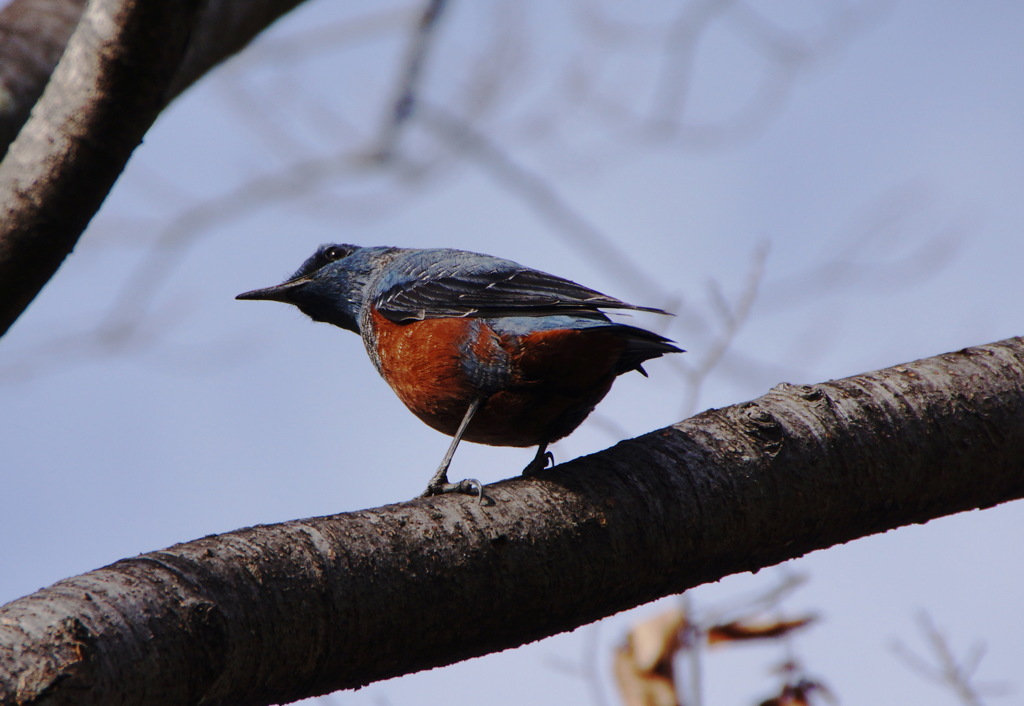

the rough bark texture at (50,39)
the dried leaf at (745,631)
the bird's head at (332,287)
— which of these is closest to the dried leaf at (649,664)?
the dried leaf at (745,631)

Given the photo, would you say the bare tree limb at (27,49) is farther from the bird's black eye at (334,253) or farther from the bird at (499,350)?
the bird at (499,350)

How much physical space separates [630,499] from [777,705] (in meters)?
1.85

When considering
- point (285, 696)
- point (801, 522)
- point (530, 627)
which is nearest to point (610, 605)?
point (530, 627)

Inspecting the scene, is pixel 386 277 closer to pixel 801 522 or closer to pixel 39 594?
pixel 801 522

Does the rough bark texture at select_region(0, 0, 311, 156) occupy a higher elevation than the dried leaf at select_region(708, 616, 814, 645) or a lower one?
higher

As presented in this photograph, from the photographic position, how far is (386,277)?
175 inches

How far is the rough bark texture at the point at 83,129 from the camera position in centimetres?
249

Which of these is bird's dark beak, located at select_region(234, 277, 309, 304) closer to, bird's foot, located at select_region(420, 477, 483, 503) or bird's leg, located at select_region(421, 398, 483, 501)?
bird's leg, located at select_region(421, 398, 483, 501)

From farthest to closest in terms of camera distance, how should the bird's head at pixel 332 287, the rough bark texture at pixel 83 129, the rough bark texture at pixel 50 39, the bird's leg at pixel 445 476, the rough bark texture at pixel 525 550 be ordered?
the bird's head at pixel 332 287 < the rough bark texture at pixel 50 39 < the bird's leg at pixel 445 476 < the rough bark texture at pixel 83 129 < the rough bark texture at pixel 525 550

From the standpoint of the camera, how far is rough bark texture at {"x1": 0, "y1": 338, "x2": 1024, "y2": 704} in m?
1.84

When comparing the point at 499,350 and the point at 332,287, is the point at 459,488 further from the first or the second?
the point at 332,287

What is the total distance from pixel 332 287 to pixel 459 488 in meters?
2.16

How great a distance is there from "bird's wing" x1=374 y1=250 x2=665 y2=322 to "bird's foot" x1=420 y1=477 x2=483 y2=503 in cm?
72

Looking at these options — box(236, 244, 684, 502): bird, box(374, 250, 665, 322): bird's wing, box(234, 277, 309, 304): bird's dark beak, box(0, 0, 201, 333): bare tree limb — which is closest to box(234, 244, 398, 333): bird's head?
box(234, 277, 309, 304): bird's dark beak
